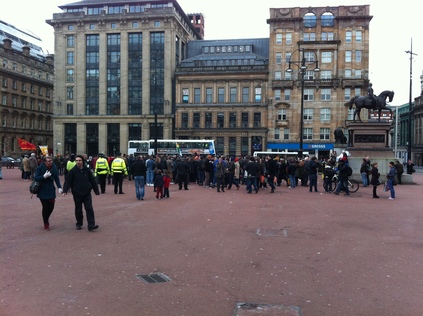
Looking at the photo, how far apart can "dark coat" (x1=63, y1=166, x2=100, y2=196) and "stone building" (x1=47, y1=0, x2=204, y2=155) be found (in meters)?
58.8

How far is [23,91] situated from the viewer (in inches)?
3105

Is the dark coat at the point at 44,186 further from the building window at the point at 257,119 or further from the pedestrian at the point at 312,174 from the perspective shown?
the building window at the point at 257,119

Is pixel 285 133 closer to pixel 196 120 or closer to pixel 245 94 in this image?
pixel 245 94

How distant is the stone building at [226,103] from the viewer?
66000 mm

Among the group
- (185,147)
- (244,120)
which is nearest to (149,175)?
(185,147)

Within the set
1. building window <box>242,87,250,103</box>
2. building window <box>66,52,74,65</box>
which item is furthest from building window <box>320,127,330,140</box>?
building window <box>66,52,74,65</box>

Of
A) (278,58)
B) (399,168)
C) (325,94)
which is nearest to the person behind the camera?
(399,168)

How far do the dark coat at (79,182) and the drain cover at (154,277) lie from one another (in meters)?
3.79

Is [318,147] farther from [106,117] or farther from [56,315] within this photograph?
[56,315]

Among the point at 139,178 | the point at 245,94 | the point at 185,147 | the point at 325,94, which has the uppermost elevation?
the point at 245,94

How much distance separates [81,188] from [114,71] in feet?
212

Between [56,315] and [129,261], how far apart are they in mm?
2239

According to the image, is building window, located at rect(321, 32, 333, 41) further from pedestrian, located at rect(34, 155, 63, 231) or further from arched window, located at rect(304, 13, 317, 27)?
pedestrian, located at rect(34, 155, 63, 231)

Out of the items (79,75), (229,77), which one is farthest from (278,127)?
(79,75)
